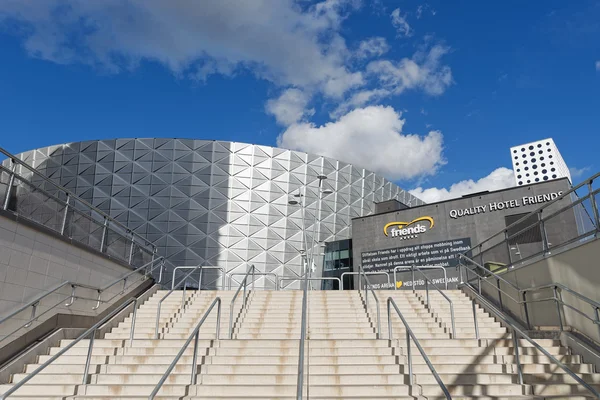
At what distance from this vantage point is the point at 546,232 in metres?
8.47

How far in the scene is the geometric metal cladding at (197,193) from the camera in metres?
36.8

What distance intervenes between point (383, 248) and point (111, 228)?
75.3 ft

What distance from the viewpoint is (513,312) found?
30.7 ft

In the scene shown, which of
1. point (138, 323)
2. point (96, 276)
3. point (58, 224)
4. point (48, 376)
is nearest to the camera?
point (48, 376)

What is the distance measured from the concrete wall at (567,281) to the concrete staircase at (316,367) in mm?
542

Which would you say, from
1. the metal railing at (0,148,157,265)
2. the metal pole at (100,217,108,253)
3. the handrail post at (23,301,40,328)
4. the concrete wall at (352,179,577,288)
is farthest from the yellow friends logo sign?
the handrail post at (23,301,40,328)

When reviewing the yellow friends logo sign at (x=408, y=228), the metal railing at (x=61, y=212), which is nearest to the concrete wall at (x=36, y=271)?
the metal railing at (x=61, y=212)

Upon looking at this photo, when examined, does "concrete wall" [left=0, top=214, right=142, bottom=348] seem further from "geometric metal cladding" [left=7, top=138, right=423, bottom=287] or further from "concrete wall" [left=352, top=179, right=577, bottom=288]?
"geometric metal cladding" [left=7, top=138, right=423, bottom=287]

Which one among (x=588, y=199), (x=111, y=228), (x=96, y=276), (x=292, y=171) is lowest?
(x=96, y=276)

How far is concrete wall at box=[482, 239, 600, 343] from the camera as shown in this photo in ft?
22.0

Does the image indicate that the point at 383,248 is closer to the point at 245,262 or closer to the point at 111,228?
the point at 245,262

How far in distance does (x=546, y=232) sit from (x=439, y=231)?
68.8ft

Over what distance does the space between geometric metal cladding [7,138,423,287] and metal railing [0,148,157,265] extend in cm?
2401

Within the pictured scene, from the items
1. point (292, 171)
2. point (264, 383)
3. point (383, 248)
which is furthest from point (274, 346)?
point (292, 171)
